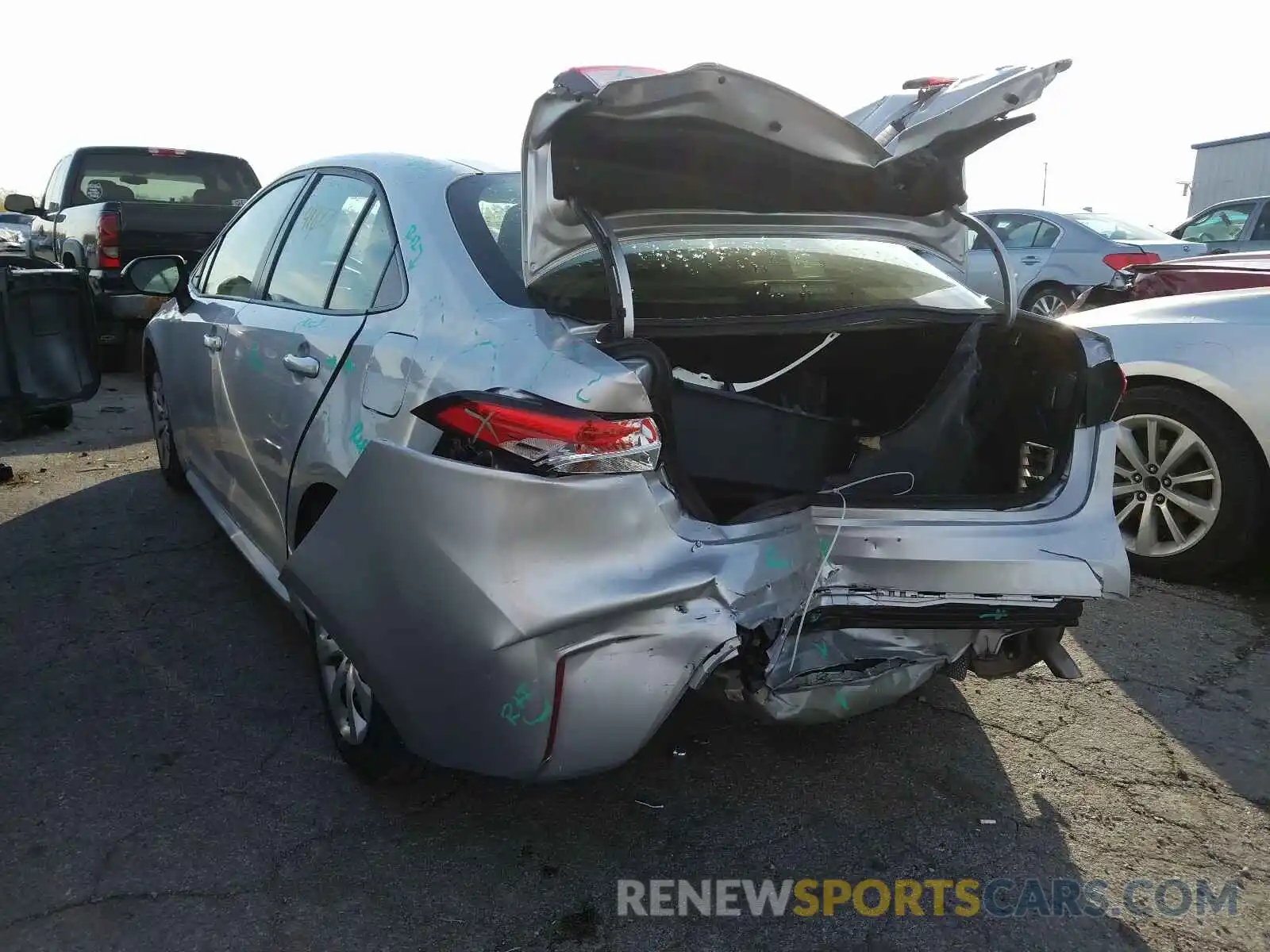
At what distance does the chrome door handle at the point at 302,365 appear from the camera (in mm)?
2727

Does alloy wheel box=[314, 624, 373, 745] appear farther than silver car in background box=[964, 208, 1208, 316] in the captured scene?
No

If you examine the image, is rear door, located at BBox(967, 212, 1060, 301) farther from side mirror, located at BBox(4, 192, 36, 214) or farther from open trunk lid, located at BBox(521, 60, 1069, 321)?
side mirror, located at BBox(4, 192, 36, 214)

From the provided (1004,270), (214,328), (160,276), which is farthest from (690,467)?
(160,276)

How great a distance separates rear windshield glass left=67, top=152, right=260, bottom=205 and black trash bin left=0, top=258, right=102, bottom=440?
4.97m

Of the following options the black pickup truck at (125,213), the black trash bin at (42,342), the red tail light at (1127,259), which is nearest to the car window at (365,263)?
the black trash bin at (42,342)

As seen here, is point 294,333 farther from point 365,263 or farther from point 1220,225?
point 1220,225

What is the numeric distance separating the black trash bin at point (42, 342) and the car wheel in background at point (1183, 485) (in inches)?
189

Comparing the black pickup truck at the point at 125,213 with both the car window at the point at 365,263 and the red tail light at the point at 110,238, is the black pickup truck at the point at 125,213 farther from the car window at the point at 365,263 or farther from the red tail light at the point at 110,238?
the car window at the point at 365,263

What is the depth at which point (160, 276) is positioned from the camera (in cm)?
428

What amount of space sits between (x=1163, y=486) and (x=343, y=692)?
3404 mm

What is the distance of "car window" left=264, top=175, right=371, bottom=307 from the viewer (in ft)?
9.72

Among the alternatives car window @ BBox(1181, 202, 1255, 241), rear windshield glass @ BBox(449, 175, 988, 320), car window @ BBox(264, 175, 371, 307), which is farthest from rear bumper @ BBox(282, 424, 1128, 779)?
car window @ BBox(1181, 202, 1255, 241)

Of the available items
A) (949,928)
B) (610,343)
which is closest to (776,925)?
(949,928)

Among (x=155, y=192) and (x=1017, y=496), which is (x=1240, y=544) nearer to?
(x=1017, y=496)
